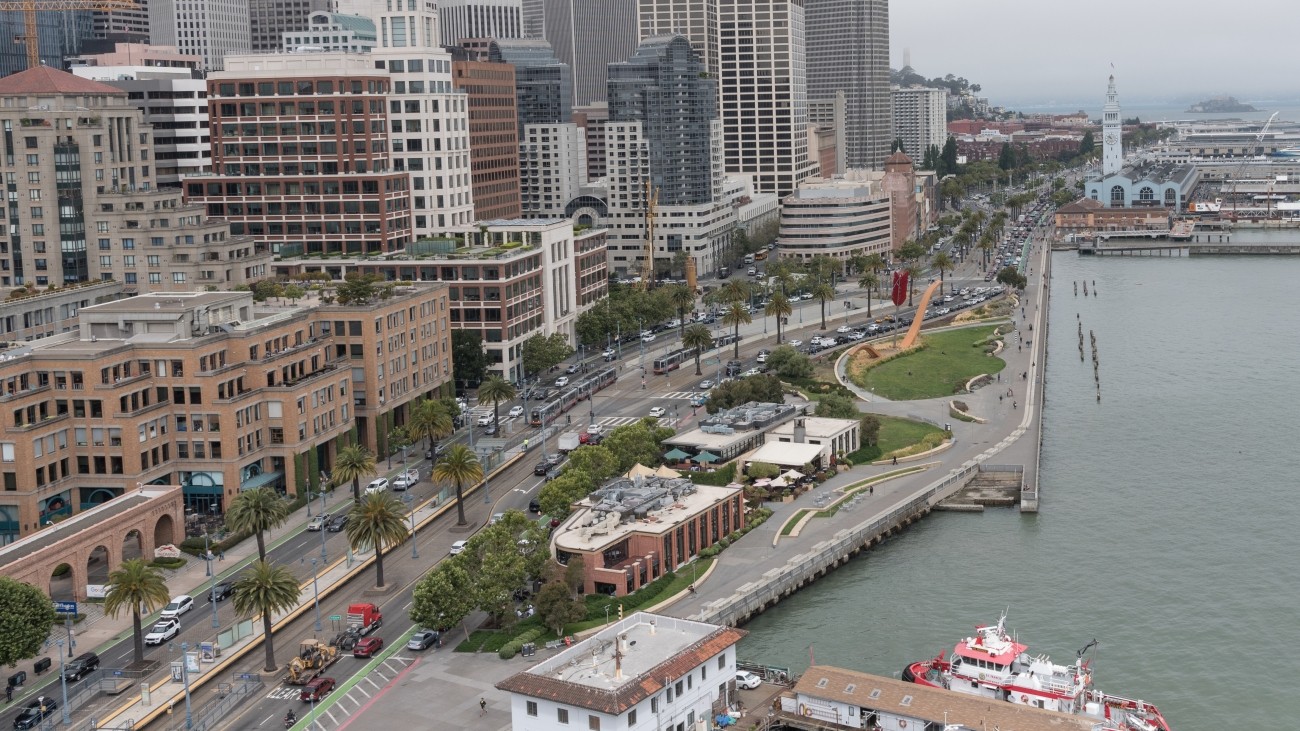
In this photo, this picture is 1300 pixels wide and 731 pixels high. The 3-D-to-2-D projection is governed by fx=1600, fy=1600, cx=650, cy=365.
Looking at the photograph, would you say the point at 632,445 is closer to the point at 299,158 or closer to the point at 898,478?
the point at 898,478

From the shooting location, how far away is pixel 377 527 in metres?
90.7

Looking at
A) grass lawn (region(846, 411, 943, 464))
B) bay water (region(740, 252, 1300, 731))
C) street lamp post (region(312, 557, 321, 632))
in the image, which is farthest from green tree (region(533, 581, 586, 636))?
grass lawn (region(846, 411, 943, 464))

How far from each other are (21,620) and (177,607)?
11.1m

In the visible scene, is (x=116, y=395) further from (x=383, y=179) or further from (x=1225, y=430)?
(x=1225, y=430)

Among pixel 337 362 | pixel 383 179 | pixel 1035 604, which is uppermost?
pixel 383 179

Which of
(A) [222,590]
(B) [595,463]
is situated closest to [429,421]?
(B) [595,463]

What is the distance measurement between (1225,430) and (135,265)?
98.0 m

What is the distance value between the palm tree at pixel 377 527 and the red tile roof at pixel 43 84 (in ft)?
249

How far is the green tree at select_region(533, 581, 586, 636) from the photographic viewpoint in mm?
84688

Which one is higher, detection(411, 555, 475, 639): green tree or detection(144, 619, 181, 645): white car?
detection(411, 555, 475, 639): green tree

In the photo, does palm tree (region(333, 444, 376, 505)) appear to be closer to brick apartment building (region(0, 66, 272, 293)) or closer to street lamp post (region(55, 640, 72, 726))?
street lamp post (region(55, 640, 72, 726))

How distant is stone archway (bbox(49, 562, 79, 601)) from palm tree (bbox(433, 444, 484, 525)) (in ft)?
76.3

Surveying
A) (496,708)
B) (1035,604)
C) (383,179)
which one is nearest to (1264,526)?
(1035,604)

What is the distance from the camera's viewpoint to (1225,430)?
→ 138125 millimetres
